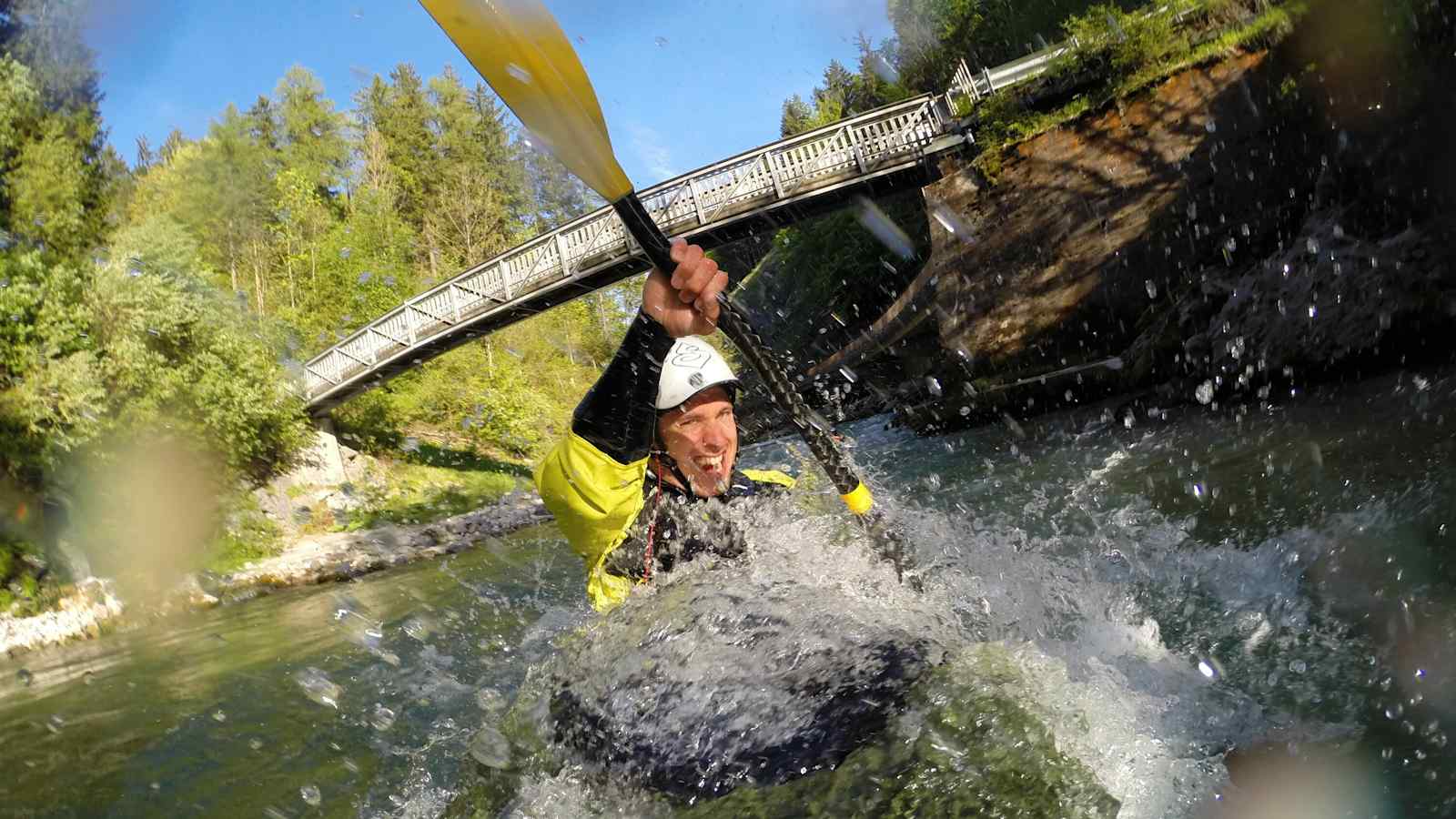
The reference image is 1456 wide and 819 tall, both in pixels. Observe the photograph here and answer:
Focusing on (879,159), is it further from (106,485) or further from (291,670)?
(106,485)

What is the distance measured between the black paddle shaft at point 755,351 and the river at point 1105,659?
14.5 inches

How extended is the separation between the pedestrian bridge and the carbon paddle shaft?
12402 millimetres

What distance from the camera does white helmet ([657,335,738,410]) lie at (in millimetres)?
3049

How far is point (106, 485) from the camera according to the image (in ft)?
46.4

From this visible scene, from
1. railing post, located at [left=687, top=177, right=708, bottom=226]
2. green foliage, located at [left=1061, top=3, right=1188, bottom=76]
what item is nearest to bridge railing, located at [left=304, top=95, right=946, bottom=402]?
railing post, located at [left=687, top=177, right=708, bottom=226]

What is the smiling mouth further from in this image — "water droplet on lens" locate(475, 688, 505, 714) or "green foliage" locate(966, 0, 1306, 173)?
"green foliage" locate(966, 0, 1306, 173)

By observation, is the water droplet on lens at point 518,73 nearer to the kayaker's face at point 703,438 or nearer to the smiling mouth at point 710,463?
the kayaker's face at point 703,438

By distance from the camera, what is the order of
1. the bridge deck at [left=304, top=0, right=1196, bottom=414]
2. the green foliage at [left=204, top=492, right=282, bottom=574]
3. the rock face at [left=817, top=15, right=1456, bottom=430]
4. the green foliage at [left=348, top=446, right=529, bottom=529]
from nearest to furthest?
the rock face at [left=817, top=15, right=1456, bottom=430], the green foliage at [left=204, top=492, right=282, bottom=574], the bridge deck at [left=304, top=0, right=1196, bottom=414], the green foliage at [left=348, top=446, right=529, bottom=529]

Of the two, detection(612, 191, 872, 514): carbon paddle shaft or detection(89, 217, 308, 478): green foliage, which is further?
detection(89, 217, 308, 478): green foliage

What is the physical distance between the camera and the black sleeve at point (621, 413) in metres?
2.78

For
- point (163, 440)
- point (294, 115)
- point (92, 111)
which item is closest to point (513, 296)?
point (163, 440)

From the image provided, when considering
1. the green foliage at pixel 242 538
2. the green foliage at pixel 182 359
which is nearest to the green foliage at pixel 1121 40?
the green foliage at pixel 242 538

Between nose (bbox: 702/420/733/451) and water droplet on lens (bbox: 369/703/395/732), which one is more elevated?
nose (bbox: 702/420/733/451)

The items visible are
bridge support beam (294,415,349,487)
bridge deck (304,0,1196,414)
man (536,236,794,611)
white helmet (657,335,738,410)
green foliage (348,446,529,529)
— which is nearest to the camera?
man (536,236,794,611)
